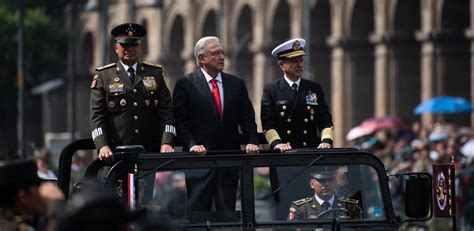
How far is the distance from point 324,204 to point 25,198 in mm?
4193

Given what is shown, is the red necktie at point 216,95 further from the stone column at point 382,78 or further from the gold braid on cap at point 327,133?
the stone column at point 382,78

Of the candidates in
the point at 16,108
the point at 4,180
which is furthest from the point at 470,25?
the point at 4,180

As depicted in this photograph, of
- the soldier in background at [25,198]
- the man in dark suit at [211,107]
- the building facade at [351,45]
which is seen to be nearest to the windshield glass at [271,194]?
the man in dark suit at [211,107]

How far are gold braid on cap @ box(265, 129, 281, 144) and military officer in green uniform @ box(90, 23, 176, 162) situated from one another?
79 cm

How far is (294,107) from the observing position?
13.2m

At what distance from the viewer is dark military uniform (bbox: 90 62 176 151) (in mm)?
12727

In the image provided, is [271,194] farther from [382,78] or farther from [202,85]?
[382,78]

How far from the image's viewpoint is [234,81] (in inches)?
503

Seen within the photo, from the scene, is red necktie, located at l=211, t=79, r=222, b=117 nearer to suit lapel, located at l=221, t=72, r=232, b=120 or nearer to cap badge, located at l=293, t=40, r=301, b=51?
suit lapel, located at l=221, t=72, r=232, b=120

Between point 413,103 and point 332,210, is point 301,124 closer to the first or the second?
point 332,210

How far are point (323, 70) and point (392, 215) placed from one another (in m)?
49.2

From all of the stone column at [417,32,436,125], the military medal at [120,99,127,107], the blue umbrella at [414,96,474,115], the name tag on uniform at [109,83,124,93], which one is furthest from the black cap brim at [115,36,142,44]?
the stone column at [417,32,436,125]

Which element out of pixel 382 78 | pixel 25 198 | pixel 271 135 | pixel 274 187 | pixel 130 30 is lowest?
pixel 274 187

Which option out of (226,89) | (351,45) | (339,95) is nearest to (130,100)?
(226,89)
